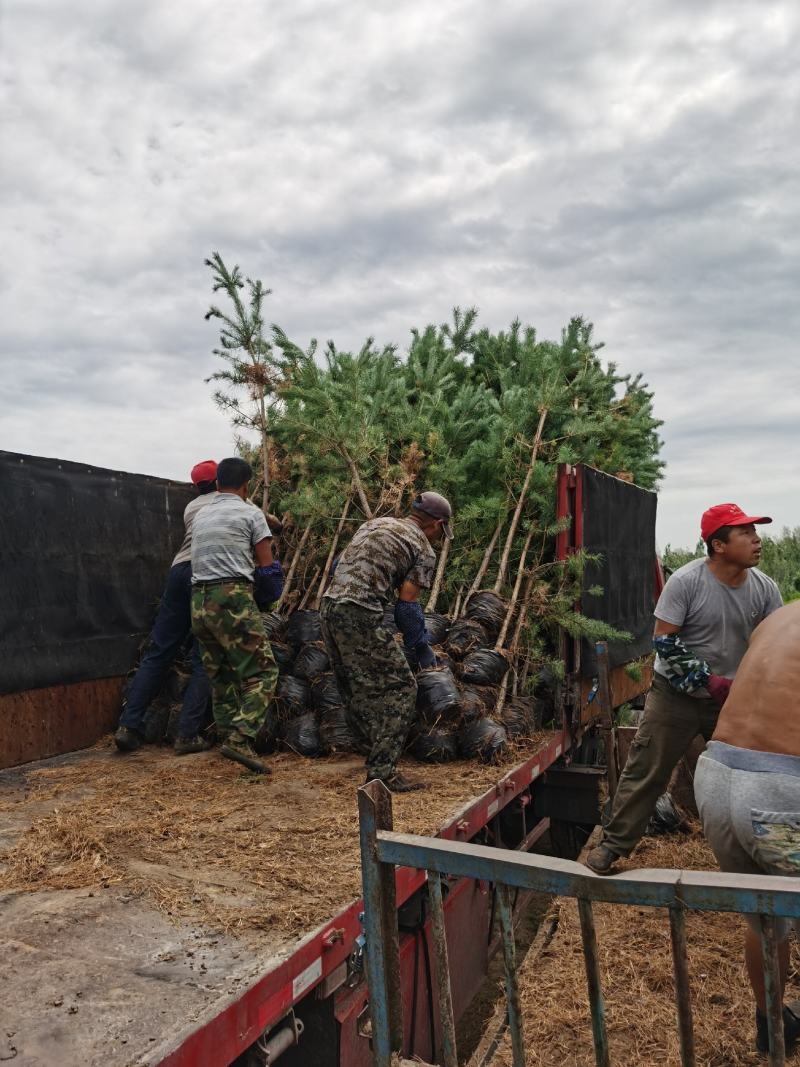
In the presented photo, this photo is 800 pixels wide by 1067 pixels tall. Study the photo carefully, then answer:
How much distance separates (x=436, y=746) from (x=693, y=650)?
4.99ft

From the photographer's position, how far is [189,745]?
5.01 meters

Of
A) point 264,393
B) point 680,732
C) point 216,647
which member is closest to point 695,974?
point 680,732

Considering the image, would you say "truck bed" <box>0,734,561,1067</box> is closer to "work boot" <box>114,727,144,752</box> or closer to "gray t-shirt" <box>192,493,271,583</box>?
"work boot" <box>114,727,144,752</box>

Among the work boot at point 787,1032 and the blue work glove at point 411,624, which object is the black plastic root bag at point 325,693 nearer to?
the blue work glove at point 411,624

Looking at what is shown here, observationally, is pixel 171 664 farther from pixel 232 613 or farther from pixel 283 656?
pixel 232 613

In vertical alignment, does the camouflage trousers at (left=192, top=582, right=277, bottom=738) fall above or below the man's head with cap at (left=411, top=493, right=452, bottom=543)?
→ below

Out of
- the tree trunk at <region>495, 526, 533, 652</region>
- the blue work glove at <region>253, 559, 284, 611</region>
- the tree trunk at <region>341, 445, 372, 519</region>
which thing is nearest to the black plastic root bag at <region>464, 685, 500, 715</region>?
the tree trunk at <region>495, 526, 533, 652</region>

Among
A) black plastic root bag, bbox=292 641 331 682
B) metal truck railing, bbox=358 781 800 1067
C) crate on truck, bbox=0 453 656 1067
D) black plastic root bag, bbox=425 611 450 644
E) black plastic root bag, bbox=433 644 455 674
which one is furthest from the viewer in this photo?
black plastic root bag, bbox=425 611 450 644

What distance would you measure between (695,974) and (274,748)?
258 centimetres

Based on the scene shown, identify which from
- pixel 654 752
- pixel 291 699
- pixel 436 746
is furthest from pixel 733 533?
pixel 291 699

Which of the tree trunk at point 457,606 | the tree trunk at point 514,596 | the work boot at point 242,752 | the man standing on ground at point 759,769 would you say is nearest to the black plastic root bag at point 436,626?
the tree trunk at point 457,606

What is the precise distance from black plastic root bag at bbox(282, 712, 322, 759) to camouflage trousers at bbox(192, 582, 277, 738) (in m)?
0.27

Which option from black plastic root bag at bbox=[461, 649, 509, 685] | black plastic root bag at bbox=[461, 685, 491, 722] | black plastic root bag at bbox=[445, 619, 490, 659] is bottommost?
black plastic root bag at bbox=[461, 685, 491, 722]

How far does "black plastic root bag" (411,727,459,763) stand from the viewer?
480 cm
